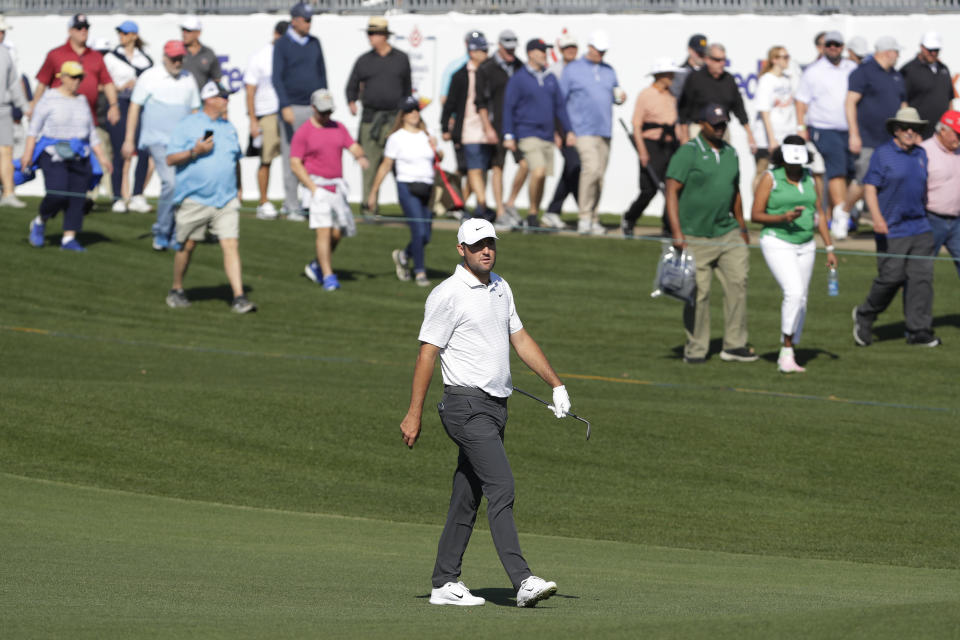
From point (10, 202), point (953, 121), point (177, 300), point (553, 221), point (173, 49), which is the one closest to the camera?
point (953, 121)

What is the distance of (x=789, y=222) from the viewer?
1488 cm

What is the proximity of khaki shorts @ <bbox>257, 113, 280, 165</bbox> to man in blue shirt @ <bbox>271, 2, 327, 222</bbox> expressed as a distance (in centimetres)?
87

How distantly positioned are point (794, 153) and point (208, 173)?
6.42 metres

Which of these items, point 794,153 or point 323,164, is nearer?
point 794,153

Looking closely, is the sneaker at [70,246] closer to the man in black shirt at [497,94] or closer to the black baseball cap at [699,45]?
the man in black shirt at [497,94]

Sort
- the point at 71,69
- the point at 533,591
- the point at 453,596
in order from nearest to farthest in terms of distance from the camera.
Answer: the point at 533,591 < the point at 453,596 < the point at 71,69

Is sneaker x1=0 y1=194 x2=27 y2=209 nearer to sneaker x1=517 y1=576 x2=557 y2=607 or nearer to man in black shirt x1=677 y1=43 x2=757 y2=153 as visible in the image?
man in black shirt x1=677 y1=43 x2=757 y2=153

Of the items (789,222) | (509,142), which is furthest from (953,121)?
(509,142)

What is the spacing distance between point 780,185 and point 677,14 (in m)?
12.6

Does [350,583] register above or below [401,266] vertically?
above

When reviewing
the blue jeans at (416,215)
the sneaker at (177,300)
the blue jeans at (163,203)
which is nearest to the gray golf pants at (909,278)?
the blue jeans at (416,215)

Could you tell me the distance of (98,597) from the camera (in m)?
7.15

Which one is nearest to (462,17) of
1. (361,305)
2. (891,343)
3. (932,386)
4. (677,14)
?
(677,14)

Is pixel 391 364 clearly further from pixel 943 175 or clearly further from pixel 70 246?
pixel 70 246
